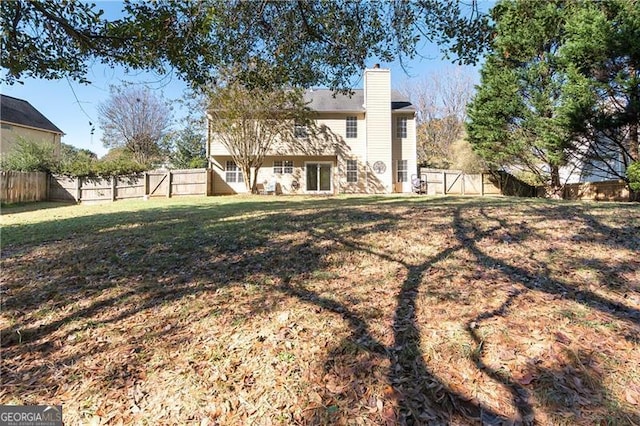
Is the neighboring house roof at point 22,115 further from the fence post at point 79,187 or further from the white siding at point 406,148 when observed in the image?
the white siding at point 406,148

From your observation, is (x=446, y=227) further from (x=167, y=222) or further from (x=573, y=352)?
(x=167, y=222)

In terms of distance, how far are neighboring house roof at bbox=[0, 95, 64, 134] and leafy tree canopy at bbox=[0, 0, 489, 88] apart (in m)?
23.0

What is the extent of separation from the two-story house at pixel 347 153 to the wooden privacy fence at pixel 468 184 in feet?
4.56

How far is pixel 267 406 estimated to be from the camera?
1871 millimetres

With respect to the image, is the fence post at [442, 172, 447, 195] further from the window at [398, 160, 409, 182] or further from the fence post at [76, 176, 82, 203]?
the fence post at [76, 176, 82, 203]

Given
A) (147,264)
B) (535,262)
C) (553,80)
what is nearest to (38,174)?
(147,264)

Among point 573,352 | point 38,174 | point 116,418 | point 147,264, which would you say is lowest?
point 116,418

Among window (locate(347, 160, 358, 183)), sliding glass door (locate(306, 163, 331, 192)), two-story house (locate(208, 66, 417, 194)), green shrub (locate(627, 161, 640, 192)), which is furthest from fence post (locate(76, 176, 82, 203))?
green shrub (locate(627, 161, 640, 192))

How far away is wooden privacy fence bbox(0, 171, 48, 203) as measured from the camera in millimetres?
13609

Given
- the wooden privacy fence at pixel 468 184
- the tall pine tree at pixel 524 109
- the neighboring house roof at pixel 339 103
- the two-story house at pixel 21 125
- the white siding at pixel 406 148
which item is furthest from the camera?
the two-story house at pixel 21 125

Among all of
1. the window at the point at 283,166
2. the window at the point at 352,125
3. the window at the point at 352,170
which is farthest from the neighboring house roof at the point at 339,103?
the window at the point at 283,166

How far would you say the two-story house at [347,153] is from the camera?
18984mm

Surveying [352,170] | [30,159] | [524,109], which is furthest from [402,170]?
[30,159]

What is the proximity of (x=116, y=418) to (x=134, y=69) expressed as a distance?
4425mm
